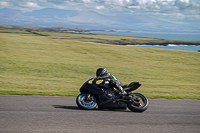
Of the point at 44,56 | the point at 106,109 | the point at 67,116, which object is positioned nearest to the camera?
the point at 67,116

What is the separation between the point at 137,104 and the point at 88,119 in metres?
2.11

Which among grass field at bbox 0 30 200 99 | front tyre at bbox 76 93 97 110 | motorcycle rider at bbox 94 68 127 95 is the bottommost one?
grass field at bbox 0 30 200 99

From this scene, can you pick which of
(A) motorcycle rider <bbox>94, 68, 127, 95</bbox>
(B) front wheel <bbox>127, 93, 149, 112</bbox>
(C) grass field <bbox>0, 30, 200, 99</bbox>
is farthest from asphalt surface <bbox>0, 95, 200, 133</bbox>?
(C) grass field <bbox>0, 30, 200, 99</bbox>

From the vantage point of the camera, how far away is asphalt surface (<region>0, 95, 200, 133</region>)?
19.8ft

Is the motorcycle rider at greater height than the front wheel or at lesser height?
greater

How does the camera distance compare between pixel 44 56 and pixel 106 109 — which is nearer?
pixel 106 109

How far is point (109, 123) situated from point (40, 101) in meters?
3.83

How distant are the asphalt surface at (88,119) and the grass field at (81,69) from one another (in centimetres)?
360

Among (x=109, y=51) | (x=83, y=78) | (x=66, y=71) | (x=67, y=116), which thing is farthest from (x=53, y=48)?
(x=67, y=116)

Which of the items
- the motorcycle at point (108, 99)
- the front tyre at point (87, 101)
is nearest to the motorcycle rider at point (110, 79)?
the motorcycle at point (108, 99)

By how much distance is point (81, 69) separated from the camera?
74.0 feet

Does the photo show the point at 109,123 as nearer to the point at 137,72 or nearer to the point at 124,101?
the point at 124,101

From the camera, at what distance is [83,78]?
19.3 m

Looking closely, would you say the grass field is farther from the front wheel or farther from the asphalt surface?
the front wheel
